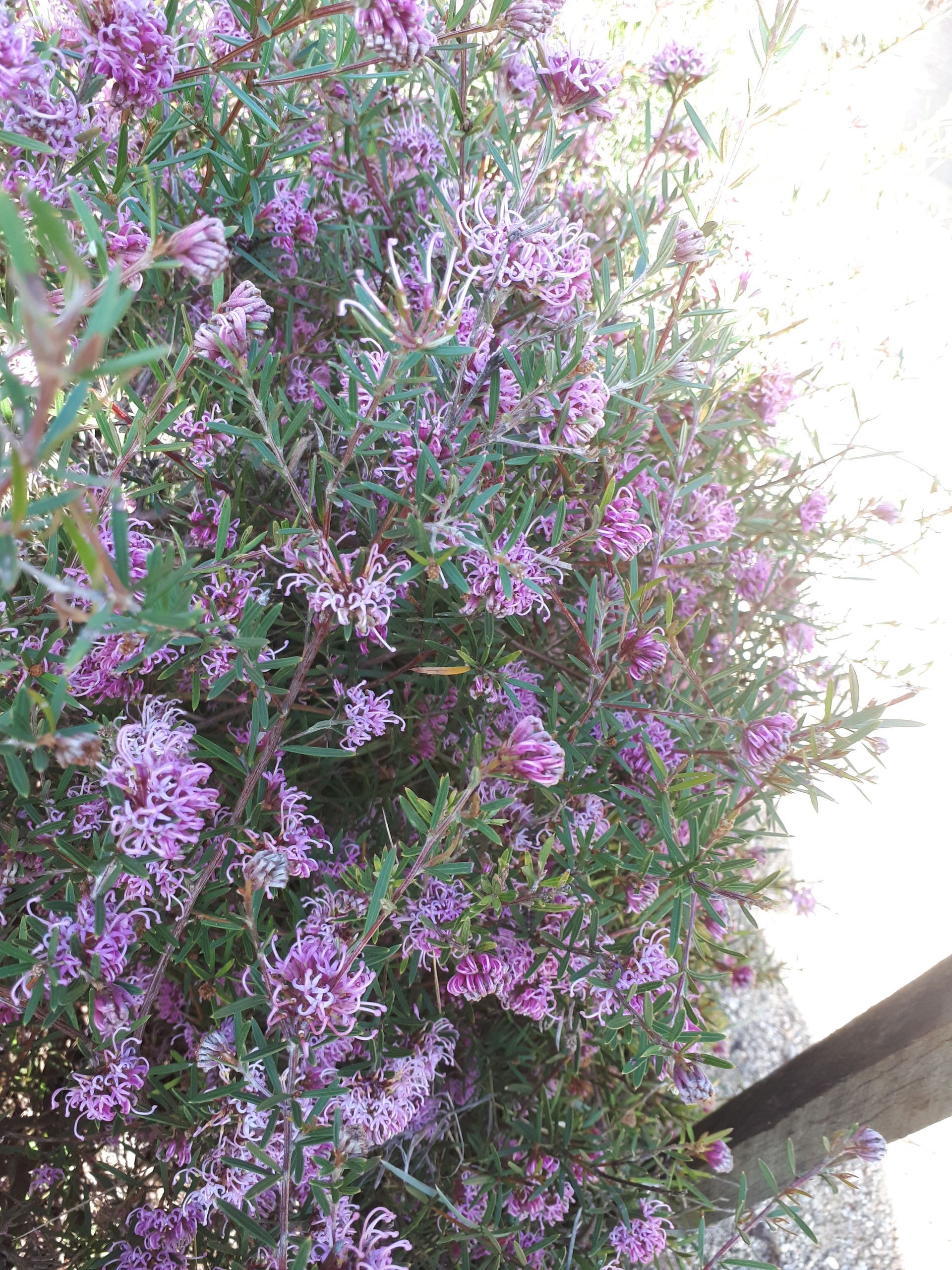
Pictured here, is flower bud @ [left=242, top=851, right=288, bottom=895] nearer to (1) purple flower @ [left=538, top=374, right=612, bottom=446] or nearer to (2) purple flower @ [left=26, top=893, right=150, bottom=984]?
(2) purple flower @ [left=26, top=893, right=150, bottom=984]

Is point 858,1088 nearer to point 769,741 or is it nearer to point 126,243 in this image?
point 769,741

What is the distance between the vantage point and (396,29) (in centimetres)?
62

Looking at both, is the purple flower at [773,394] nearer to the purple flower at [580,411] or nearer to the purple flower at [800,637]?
the purple flower at [800,637]

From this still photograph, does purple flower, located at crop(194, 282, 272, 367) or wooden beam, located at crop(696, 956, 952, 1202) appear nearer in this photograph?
purple flower, located at crop(194, 282, 272, 367)

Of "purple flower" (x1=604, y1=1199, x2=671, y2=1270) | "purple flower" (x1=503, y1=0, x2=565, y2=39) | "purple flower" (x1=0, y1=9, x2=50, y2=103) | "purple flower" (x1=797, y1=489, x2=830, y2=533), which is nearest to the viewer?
"purple flower" (x1=0, y1=9, x2=50, y2=103)

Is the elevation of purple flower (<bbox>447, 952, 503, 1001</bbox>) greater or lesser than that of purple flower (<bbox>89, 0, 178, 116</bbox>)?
lesser

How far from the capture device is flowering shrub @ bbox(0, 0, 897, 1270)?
25.8 inches

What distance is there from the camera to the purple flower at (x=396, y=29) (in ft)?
2.04

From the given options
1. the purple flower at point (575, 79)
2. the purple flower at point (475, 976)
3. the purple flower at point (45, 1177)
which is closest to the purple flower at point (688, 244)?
the purple flower at point (575, 79)

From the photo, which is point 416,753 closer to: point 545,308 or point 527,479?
point 527,479

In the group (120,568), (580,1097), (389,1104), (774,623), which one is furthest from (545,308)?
(580,1097)

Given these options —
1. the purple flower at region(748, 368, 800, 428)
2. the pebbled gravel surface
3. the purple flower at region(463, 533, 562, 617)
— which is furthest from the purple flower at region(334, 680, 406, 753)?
the pebbled gravel surface

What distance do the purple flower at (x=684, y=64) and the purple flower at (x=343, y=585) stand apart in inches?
24.9

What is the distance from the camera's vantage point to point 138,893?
707 millimetres
